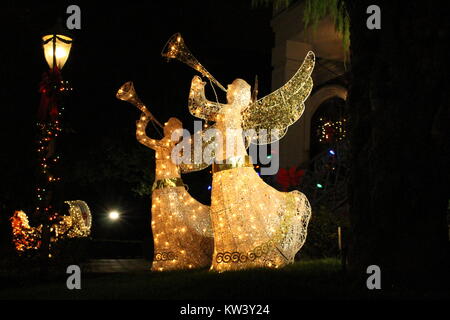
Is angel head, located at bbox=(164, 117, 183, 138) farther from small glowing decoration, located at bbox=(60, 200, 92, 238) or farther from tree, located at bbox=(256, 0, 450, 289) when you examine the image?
tree, located at bbox=(256, 0, 450, 289)

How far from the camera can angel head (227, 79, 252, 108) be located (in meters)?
8.93

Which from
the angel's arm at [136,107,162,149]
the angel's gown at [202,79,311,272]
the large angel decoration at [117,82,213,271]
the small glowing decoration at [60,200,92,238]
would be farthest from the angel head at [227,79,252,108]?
the small glowing decoration at [60,200,92,238]

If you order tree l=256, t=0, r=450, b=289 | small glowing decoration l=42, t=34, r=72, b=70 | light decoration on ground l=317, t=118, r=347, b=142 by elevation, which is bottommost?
tree l=256, t=0, r=450, b=289

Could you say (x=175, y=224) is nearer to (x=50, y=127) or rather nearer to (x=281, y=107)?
(x=50, y=127)

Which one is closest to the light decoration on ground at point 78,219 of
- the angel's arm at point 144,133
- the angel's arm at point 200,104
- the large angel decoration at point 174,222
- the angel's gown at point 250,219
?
the angel's arm at point 144,133

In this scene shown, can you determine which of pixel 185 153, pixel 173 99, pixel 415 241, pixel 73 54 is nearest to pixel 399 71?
pixel 415 241

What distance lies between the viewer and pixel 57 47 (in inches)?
Result: 363

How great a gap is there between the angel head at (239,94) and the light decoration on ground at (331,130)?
7.41 m

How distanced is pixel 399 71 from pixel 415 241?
169cm

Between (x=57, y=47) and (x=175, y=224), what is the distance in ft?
11.5

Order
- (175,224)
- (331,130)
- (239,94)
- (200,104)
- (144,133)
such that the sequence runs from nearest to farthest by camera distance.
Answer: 1. (239,94)
2. (200,104)
3. (175,224)
4. (144,133)
5. (331,130)

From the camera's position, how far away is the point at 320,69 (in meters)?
19.8

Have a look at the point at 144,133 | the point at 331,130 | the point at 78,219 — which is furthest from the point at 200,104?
the point at 331,130
